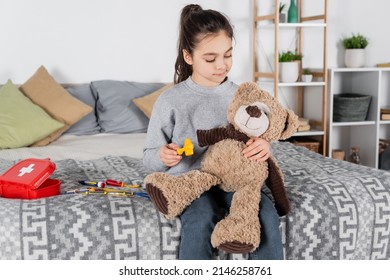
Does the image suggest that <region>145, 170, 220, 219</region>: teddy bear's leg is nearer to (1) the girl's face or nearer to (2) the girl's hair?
(1) the girl's face

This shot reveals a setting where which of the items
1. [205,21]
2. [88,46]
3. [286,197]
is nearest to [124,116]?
[88,46]

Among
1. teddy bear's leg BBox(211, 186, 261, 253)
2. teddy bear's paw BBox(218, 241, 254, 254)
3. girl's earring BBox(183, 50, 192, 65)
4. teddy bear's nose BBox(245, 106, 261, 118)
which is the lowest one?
teddy bear's paw BBox(218, 241, 254, 254)

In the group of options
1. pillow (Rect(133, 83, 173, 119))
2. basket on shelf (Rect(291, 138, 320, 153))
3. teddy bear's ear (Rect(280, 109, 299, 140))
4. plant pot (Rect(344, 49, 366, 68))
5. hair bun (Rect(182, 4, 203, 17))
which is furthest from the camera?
plant pot (Rect(344, 49, 366, 68))

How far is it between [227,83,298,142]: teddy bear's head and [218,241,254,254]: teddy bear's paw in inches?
13.3

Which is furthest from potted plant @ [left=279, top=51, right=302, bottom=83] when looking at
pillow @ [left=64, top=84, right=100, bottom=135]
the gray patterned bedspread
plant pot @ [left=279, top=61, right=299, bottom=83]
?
the gray patterned bedspread

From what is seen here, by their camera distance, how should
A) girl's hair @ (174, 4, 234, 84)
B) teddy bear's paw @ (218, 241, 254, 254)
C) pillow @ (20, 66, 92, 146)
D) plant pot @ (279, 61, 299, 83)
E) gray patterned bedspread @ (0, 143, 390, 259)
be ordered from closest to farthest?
teddy bear's paw @ (218, 241, 254, 254), gray patterned bedspread @ (0, 143, 390, 259), girl's hair @ (174, 4, 234, 84), pillow @ (20, 66, 92, 146), plant pot @ (279, 61, 299, 83)

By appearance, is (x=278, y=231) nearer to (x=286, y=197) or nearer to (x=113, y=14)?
(x=286, y=197)

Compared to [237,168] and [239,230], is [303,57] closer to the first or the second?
[237,168]

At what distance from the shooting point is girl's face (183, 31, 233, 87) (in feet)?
5.71

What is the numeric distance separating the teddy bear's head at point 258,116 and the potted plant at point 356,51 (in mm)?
2185

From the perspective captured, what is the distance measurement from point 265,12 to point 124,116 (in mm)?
1228

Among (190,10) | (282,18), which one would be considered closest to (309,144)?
(282,18)

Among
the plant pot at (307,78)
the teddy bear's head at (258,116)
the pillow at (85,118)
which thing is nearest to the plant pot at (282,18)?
the plant pot at (307,78)

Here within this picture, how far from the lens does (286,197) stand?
164 centimetres
